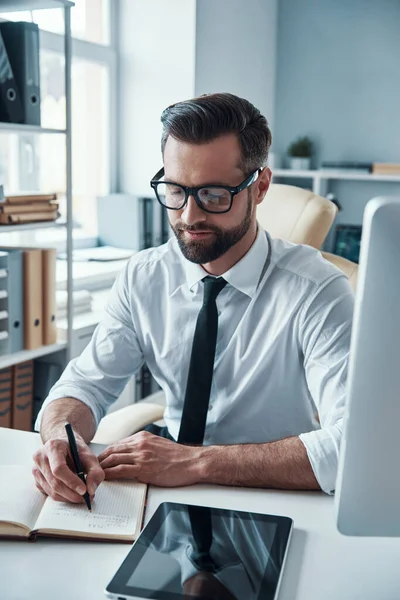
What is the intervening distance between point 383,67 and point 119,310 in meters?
2.86

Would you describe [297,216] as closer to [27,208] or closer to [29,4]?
[27,208]

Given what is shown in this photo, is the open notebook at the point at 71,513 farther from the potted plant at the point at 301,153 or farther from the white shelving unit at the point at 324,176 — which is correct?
the potted plant at the point at 301,153

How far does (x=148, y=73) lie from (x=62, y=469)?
274cm

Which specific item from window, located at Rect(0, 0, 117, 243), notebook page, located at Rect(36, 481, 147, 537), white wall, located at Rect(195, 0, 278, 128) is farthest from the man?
white wall, located at Rect(195, 0, 278, 128)

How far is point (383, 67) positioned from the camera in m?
3.84

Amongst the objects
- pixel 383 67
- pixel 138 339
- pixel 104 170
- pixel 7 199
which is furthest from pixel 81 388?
pixel 383 67

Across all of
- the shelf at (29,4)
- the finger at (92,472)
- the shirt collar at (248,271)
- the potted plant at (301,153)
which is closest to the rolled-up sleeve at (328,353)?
the shirt collar at (248,271)

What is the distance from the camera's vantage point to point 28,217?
7.68 ft

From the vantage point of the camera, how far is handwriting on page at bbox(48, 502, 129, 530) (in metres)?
0.97

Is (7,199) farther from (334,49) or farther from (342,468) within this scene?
(334,49)

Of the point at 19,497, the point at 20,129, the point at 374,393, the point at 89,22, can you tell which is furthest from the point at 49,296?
the point at 374,393

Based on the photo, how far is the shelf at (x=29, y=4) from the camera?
2.31 meters

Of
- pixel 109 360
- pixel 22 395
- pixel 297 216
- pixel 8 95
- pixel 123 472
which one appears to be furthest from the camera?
pixel 22 395

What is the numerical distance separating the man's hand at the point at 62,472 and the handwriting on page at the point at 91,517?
0.02 m
